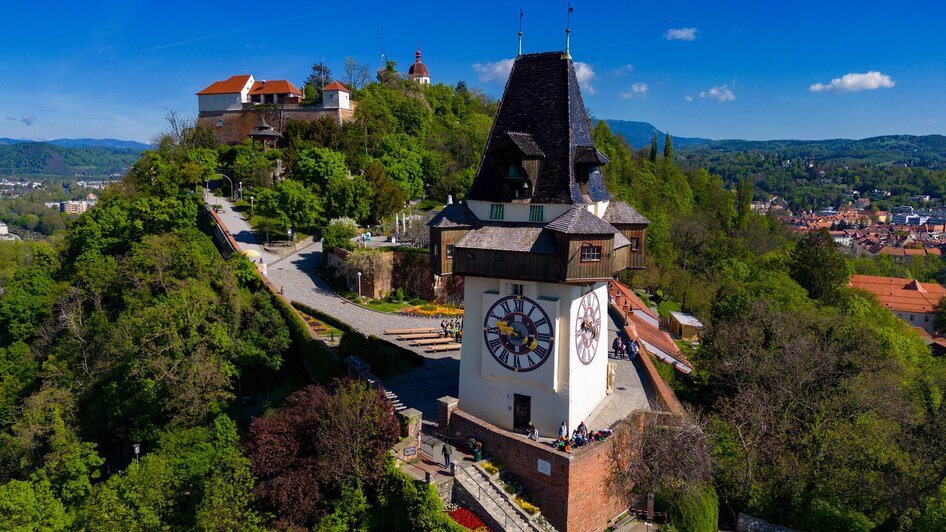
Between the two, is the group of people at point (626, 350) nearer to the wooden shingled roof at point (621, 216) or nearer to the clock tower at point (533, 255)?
the clock tower at point (533, 255)

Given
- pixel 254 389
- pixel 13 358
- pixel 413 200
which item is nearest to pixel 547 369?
pixel 254 389

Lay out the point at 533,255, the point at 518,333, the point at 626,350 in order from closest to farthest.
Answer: the point at 533,255 < the point at 518,333 < the point at 626,350

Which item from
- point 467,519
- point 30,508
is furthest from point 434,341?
point 30,508

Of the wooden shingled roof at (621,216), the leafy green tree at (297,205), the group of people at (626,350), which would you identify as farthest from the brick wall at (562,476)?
the leafy green tree at (297,205)

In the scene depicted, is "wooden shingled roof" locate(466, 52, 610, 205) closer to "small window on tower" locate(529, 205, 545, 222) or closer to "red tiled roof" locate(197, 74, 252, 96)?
"small window on tower" locate(529, 205, 545, 222)

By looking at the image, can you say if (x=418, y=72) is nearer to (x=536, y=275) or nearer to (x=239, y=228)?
(x=239, y=228)

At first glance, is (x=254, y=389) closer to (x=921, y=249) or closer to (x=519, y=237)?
(x=519, y=237)
